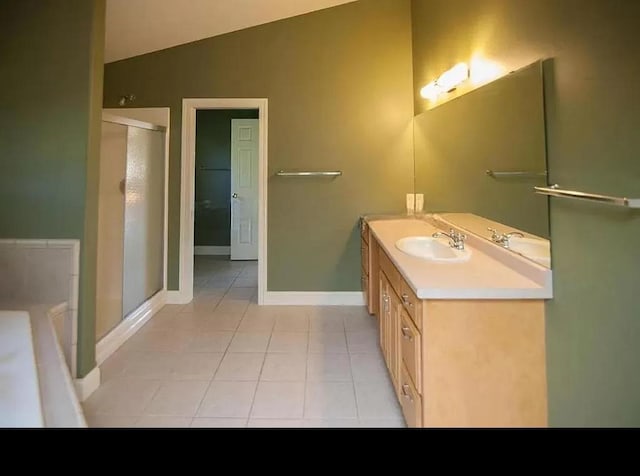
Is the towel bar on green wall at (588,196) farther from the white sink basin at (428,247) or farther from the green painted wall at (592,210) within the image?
the white sink basin at (428,247)

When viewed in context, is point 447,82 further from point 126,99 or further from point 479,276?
point 126,99

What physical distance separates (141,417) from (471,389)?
149cm

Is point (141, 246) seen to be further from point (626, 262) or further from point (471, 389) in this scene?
point (626, 262)

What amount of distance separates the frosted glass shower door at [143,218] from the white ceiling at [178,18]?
2.48 ft

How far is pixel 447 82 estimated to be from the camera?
263 cm

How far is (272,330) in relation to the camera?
3029 millimetres

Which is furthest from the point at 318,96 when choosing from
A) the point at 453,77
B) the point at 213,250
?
the point at 213,250

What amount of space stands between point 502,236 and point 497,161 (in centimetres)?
39

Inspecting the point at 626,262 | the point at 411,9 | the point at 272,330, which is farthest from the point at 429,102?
the point at 626,262

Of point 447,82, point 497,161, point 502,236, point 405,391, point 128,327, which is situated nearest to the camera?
point 405,391

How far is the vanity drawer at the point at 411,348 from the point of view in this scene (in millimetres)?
1414

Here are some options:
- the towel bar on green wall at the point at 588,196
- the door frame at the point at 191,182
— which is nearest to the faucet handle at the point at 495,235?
the towel bar on green wall at the point at 588,196

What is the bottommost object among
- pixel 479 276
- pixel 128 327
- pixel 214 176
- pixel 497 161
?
pixel 128 327

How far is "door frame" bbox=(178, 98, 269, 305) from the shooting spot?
142 inches
